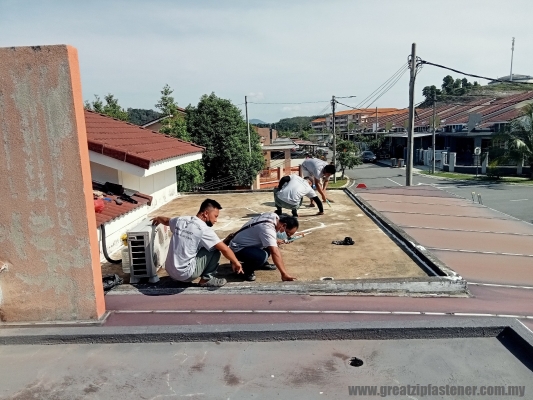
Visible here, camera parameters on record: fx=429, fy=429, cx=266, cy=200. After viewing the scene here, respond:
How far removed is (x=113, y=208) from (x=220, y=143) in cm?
2094

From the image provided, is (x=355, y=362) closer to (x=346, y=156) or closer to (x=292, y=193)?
(x=292, y=193)

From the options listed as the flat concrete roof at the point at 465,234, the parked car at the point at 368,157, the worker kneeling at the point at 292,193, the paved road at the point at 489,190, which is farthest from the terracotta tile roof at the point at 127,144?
the parked car at the point at 368,157

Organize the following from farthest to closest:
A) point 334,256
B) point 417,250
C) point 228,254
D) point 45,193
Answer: point 334,256 → point 417,250 → point 228,254 → point 45,193

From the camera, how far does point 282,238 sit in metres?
6.70

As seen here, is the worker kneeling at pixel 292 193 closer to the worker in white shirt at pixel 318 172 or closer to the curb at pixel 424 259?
the worker in white shirt at pixel 318 172

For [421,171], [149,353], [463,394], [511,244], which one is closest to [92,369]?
[149,353]

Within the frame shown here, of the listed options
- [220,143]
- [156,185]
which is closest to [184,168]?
[220,143]

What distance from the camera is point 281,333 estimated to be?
11.3 feet

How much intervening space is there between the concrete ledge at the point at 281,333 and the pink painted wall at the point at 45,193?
260 millimetres

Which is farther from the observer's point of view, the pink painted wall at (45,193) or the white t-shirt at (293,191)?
the white t-shirt at (293,191)

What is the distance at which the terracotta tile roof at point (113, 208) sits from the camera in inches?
233

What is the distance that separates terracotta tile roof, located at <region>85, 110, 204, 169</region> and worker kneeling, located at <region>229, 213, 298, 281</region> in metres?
3.19

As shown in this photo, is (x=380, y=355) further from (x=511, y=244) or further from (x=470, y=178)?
(x=470, y=178)

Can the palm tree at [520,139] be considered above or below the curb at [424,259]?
above
